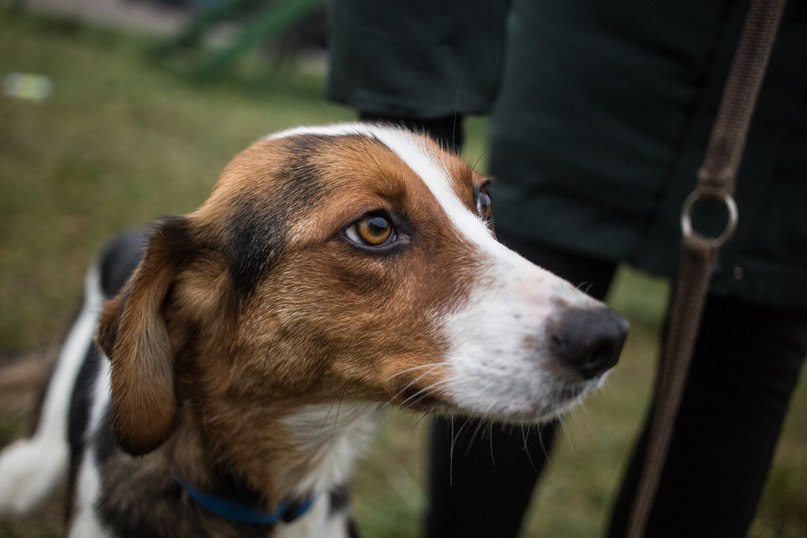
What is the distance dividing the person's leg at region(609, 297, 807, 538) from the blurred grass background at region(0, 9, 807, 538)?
0.35 meters

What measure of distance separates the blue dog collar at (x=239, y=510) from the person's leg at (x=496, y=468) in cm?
48

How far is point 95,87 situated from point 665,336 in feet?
28.9

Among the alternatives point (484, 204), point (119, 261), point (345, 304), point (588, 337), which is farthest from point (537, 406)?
point (119, 261)

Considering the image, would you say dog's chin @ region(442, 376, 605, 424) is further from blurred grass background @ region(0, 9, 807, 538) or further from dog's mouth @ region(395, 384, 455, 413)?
blurred grass background @ region(0, 9, 807, 538)

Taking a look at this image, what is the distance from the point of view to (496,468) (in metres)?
2.21

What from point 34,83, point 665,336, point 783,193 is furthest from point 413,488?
point 34,83

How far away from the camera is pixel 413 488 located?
380 centimetres

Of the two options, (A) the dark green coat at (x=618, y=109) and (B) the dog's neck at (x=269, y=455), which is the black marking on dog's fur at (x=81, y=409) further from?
(A) the dark green coat at (x=618, y=109)

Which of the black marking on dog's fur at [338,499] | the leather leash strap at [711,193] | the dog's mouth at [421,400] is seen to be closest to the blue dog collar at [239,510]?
the black marking on dog's fur at [338,499]

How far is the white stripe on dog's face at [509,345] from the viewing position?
5.48ft

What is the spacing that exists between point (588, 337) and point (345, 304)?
0.63m

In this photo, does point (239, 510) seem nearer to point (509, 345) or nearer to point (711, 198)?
point (509, 345)

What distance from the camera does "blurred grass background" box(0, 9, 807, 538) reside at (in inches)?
152

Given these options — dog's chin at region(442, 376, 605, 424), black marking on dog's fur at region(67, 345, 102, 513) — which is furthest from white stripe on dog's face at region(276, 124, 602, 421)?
black marking on dog's fur at region(67, 345, 102, 513)
